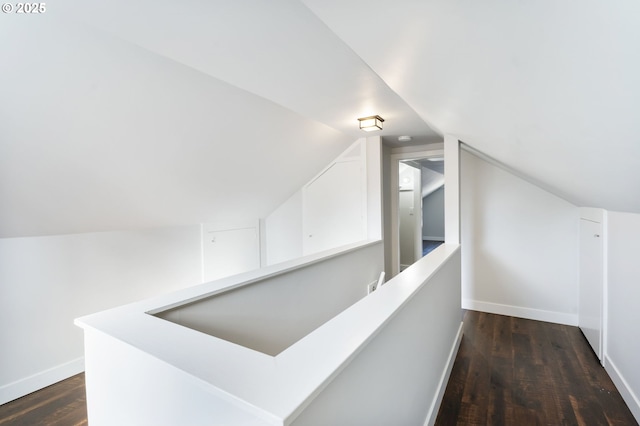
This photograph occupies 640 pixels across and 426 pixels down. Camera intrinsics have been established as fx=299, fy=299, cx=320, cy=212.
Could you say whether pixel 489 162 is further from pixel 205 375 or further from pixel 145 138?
pixel 205 375

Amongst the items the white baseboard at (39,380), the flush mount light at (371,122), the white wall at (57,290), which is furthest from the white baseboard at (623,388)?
the white baseboard at (39,380)

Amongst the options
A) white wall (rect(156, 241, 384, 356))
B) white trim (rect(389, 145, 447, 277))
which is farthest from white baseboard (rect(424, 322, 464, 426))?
white trim (rect(389, 145, 447, 277))

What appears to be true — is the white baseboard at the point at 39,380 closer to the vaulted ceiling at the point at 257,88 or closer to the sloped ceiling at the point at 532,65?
the vaulted ceiling at the point at 257,88

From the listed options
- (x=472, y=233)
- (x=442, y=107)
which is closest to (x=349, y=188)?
(x=472, y=233)

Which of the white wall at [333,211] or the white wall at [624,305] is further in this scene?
the white wall at [333,211]

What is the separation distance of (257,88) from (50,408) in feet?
7.99

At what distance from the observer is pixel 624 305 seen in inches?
71.1

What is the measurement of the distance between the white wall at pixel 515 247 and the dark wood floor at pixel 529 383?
1.13ft

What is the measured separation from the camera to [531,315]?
3.15 m

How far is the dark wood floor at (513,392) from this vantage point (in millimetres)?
1767

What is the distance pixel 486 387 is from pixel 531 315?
1.56 meters

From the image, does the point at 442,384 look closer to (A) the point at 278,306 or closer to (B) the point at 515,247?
(A) the point at 278,306

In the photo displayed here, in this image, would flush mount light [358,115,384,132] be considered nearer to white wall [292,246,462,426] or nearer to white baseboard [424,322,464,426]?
white wall [292,246,462,426]

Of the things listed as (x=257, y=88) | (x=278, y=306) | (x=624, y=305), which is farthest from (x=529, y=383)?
(x=257, y=88)
